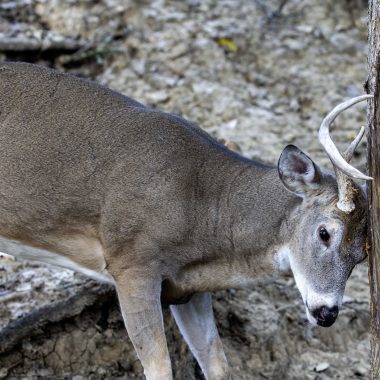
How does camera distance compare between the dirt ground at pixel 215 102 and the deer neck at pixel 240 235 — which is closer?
the deer neck at pixel 240 235

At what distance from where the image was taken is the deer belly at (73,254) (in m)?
5.98

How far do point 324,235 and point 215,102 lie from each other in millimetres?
4157

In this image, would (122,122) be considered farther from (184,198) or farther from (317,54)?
(317,54)

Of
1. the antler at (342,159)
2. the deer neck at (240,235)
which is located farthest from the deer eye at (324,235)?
the deer neck at (240,235)

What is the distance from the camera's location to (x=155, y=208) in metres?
5.73

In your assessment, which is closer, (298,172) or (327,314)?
(327,314)

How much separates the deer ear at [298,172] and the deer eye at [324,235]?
31 centimetres

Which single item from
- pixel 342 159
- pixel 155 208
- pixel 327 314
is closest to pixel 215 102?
pixel 155 208

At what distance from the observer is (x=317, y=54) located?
10352 millimetres

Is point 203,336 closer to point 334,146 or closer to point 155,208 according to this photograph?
point 155,208

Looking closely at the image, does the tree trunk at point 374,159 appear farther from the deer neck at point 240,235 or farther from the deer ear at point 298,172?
the deer neck at point 240,235

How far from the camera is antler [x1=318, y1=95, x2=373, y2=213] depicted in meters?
5.09

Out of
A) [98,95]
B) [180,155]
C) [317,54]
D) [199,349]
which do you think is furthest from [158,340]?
[317,54]

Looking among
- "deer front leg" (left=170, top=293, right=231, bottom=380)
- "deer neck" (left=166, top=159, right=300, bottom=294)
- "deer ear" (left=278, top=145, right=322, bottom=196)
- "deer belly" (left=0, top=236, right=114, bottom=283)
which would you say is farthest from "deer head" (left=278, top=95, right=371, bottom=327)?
"deer belly" (left=0, top=236, right=114, bottom=283)
